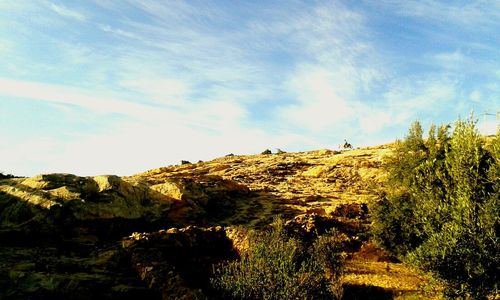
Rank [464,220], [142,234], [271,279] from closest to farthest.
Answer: [271,279], [464,220], [142,234]

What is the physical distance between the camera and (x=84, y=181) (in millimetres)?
29875

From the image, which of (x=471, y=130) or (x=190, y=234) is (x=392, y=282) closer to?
(x=471, y=130)

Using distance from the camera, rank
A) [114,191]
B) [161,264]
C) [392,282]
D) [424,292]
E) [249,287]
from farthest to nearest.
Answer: [114,191] < [392,282] < [424,292] < [161,264] < [249,287]

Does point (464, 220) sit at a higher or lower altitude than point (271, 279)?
higher

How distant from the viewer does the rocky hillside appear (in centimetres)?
1742

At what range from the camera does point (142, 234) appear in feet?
75.9

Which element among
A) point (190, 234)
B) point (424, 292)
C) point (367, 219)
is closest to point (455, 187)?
point (424, 292)

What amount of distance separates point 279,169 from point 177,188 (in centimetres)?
2744

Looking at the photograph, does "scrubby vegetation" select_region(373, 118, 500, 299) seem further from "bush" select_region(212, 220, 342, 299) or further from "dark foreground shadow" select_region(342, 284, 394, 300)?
"bush" select_region(212, 220, 342, 299)

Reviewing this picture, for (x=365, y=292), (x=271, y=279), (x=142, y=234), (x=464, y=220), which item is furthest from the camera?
(x=142, y=234)

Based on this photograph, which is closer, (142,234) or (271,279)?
(271,279)

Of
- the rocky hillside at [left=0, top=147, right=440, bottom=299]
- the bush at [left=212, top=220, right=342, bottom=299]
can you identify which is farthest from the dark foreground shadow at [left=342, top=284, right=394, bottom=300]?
the bush at [left=212, top=220, right=342, bottom=299]

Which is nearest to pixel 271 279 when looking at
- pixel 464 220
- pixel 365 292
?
pixel 365 292

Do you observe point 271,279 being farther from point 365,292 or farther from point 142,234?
point 142,234
